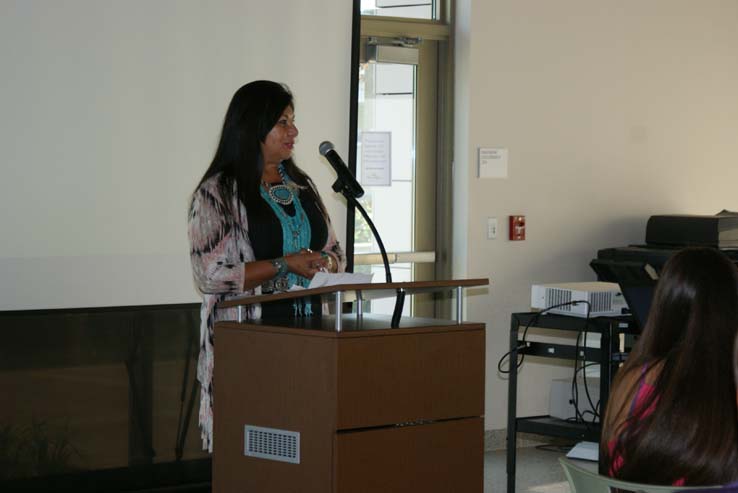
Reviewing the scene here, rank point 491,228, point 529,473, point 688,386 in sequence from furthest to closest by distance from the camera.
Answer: point 491,228 → point 529,473 → point 688,386

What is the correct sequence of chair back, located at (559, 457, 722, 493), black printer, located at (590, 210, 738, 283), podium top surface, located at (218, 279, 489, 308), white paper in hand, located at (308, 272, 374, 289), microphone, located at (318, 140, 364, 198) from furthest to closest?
1. black printer, located at (590, 210, 738, 283)
2. microphone, located at (318, 140, 364, 198)
3. white paper in hand, located at (308, 272, 374, 289)
4. podium top surface, located at (218, 279, 489, 308)
5. chair back, located at (559, 457, 722, 493)

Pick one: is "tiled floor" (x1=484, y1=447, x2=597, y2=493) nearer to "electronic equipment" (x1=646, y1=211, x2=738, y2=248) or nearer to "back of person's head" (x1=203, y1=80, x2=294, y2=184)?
"electronic equipment" (x1=646, y1=211, x2=738, y2=248)

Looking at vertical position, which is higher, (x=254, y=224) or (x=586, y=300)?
(x=254, y=224)

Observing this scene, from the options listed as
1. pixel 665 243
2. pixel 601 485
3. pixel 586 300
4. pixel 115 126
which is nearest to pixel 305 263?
pixel 601 485

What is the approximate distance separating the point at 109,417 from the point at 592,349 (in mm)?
1938

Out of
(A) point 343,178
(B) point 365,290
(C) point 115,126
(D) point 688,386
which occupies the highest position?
(C) point 115,126

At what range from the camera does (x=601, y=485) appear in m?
1.83

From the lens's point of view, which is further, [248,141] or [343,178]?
[248,141]

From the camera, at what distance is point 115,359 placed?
169 inches

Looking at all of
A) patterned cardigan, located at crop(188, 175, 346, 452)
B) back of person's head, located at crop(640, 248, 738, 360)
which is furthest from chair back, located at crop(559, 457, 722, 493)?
patterned cardigan, located at crop(188, 175, 346, 452)

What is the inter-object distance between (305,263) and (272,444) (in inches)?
22.7

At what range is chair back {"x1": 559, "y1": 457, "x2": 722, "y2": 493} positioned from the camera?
5.85 ft

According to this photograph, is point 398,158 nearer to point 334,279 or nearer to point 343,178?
point 343,178

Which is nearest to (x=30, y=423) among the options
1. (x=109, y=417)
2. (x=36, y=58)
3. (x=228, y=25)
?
(x=109, y=417)
